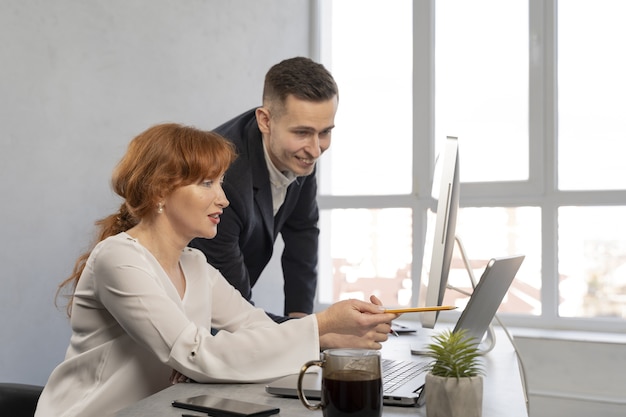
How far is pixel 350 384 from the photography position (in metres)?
1.02

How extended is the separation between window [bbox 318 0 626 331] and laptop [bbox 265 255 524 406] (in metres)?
2.06

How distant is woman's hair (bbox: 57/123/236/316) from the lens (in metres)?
1.58

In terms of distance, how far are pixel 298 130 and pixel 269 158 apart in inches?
6.9

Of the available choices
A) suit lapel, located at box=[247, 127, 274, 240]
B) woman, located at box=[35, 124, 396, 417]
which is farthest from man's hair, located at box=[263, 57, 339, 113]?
woman, located at box=[35, 124, 396, 417]

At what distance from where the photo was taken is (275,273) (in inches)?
157

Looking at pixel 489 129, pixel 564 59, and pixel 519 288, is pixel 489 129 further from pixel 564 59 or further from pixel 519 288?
pixel 519 288

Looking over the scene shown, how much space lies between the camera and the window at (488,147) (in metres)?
3.73

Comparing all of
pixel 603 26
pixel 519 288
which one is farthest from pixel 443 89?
pixel 519 288

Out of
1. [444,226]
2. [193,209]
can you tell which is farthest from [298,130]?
[444,226]

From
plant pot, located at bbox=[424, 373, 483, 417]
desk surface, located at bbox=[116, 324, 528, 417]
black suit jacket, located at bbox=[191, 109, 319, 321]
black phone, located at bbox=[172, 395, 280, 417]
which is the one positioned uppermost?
black suit jacket, located at bbox=[191, 109, 319, 321]

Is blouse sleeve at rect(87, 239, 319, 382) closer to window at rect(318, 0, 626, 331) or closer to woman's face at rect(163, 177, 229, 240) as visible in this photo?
woman's face at rect(163, 177, 229, 240)

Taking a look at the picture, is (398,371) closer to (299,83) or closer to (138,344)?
(138,344)

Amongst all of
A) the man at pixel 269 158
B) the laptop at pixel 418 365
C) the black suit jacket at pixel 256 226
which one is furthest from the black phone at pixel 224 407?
the black suit jacket at pixel 256 226

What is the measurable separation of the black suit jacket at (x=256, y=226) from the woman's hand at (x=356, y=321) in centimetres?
64
